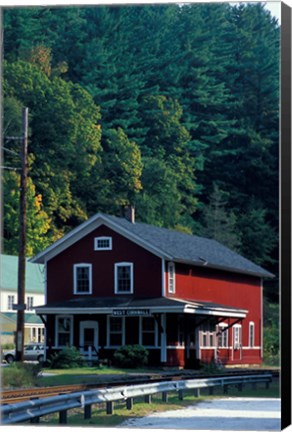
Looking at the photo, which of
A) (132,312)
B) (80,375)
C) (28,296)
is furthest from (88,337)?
(80,375)

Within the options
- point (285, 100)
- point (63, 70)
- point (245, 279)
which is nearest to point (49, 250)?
point (245, 279)

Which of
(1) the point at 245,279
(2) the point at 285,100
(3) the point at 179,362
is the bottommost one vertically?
(3) the point at 179,362

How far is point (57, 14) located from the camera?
85.0ft

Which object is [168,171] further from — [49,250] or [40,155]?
[49,250]

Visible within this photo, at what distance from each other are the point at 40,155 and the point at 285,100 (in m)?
10.6

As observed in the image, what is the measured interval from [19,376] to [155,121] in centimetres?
681

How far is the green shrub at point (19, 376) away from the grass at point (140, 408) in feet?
10.8

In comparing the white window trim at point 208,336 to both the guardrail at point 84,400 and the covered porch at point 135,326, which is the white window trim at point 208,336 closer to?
the covered porch at point 135,326

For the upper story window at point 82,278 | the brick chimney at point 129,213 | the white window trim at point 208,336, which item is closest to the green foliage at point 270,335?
the white window trim at point 208,336

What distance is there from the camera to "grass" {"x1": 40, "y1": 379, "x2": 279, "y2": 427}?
21.8m

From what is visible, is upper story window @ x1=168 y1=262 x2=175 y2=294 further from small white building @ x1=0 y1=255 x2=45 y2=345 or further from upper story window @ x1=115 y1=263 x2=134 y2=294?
small white building @ x1=0 y1=255 x2=45 y2=345

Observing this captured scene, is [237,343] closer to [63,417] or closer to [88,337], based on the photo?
[88,337]

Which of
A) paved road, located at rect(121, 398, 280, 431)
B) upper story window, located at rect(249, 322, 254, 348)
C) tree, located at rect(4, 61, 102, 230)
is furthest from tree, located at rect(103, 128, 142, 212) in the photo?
paved road, located at rect(121, 398, 280, 431)

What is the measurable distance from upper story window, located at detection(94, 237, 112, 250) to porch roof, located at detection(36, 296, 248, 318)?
5.13ft
